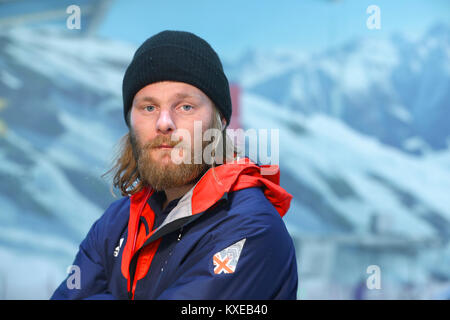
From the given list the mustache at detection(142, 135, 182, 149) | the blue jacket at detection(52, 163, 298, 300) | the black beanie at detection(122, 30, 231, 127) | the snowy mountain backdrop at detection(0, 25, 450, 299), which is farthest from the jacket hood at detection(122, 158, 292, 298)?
the snowy mountain backdrop at detection(0, 25, 450, 299)

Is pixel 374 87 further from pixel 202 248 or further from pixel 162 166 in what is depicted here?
pixel 202 248

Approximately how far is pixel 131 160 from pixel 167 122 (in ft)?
1.30

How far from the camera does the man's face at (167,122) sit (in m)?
1.04

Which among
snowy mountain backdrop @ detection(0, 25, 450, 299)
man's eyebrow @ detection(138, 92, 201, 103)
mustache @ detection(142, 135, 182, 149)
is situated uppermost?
snowy mountain backdrop @ detection(0, 25, 450, 299)

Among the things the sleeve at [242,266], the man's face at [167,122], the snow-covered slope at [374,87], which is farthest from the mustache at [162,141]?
the snow-covered slope at [374,87]

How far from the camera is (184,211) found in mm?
978

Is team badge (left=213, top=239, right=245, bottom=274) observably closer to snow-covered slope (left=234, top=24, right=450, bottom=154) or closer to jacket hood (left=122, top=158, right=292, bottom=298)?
jacket hood (left=122, top=158, right=292, bottom=298)

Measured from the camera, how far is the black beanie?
108 centimetres

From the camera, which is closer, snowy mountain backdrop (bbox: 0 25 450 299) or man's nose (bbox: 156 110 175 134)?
man's nose (bbox: 156 110 175 134)

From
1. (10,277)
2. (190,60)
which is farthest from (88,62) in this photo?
(190,60)

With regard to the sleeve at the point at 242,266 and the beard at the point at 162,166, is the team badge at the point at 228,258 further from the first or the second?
the beard at the point at 162,166

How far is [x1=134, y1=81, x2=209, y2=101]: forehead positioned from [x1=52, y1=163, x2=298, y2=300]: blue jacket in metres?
0.22

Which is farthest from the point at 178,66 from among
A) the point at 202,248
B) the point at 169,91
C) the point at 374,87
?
the point at 374,87

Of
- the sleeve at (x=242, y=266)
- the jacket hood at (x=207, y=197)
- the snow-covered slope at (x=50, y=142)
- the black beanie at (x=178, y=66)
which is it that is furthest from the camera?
the snow-covered slope at (x=50, y=142)
